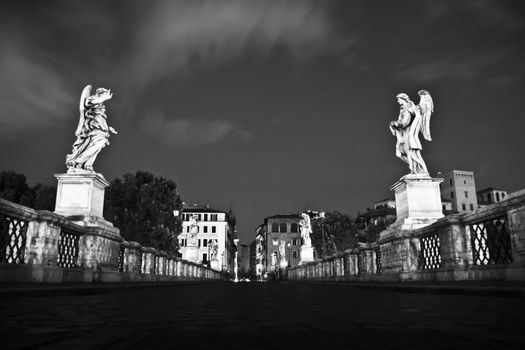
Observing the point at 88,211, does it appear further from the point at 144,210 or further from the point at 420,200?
the point at 144,210

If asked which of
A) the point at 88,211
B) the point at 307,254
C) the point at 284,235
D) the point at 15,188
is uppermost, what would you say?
the point at 15,188

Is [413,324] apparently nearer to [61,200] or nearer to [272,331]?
[272,331]

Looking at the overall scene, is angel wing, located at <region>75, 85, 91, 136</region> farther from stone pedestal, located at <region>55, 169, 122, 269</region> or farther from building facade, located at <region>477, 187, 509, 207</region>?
building facade, located at <region>477, 187, 509, 207</region>

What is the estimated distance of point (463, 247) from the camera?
910 cm

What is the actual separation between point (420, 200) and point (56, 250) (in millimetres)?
9717

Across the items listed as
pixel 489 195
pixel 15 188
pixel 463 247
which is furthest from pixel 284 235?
pixel 463 247

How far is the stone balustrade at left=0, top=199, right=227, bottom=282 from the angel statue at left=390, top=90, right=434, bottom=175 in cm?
927

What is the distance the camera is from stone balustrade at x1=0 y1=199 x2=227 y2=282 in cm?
803

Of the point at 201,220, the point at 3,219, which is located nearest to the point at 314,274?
the point at 3,219

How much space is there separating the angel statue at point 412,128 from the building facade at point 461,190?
9205 centimetres

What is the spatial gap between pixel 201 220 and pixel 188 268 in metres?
77.6

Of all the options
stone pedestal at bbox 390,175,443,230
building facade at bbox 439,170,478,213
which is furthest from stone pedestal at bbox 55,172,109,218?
building facade at bbox 439,170,478,213

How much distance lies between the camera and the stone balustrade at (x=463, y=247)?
701cm

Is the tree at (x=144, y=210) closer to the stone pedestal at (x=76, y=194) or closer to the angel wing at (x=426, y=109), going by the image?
the stone pedestal at (x=76, y=194)
